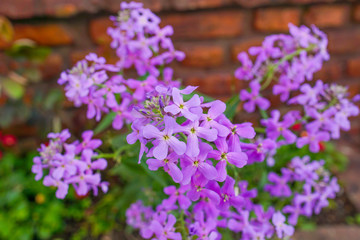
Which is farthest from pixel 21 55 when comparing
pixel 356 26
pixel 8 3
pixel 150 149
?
pixel 356 26

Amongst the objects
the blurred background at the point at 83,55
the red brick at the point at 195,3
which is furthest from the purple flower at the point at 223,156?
the red brick at the point at 195,3

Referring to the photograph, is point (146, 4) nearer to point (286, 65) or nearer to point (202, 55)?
point (202, 55)

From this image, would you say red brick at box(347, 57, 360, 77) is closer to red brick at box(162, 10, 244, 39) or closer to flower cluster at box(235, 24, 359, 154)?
red brick at box(162, 10, 244, 39)

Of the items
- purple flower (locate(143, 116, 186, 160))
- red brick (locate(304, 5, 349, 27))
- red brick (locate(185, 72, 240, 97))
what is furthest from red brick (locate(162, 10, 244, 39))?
purple flower (locate(143, 116, 186, 160))

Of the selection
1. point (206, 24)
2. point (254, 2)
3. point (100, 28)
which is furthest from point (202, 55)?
point (100, 28)

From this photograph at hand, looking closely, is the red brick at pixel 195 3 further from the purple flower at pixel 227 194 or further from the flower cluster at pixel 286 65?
the purple flower at pixel 227 194

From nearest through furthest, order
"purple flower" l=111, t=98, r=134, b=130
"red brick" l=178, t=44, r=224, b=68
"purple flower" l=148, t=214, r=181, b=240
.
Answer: "purple flower" l=148, t=214, r=181, b=240, "purple flower" l=111, t=98, r=134, b=130, "red brick" l=178, t=44, r=224, b=68

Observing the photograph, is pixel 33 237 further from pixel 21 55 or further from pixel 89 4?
pixel 89 4
